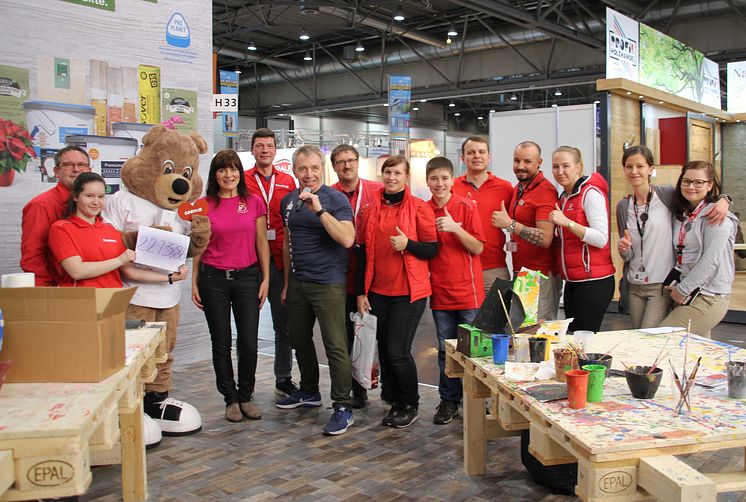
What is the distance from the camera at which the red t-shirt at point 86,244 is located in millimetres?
2984

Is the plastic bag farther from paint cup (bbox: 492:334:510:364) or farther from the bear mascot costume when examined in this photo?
paint cup (bbox: 492:334:510:364)

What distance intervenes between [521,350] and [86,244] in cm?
193

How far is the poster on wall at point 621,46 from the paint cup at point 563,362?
5152 millimetres

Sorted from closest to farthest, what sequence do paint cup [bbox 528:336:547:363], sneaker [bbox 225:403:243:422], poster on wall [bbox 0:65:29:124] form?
paint cup [bbox 528:336:547:363] → sneaker [bbox 225:403:243:422] → poster on wall [bbox 0:65:29:124]

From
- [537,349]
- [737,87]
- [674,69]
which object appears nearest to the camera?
[537,349]

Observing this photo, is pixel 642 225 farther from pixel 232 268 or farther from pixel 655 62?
pixel 655 62

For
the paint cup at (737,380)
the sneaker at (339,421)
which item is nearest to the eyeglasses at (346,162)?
the sneaker at (339,421)

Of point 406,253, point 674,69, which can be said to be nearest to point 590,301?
point 406,253

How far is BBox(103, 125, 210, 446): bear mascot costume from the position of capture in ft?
11.4

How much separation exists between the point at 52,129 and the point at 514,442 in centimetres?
330

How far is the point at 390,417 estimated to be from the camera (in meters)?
3.80

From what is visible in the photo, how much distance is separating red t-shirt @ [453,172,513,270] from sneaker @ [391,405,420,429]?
0.89 m

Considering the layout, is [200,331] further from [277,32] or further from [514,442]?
[277,32]

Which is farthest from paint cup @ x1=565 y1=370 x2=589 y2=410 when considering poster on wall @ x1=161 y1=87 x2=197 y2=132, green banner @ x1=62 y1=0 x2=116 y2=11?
green banner @ x1=62 y1=0 x2=116 y2=11
